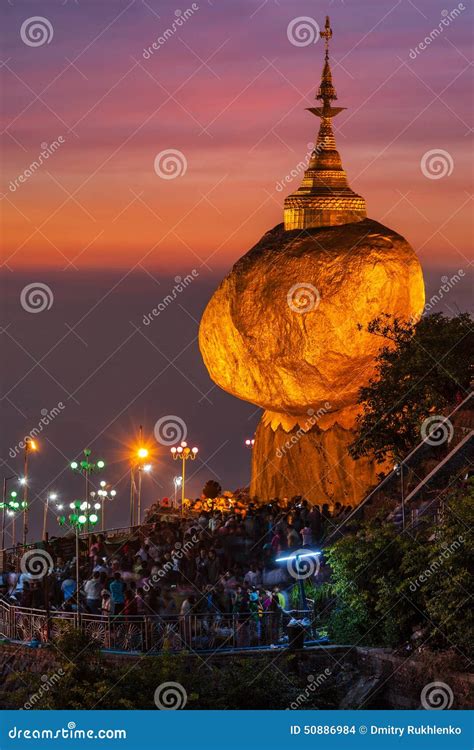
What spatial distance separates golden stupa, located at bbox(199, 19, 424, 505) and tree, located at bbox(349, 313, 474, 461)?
25.7 feet

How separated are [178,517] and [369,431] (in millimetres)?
6465

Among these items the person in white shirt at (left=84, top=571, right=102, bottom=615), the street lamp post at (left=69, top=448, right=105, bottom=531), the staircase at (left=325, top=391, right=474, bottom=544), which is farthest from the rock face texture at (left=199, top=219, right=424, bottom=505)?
the person in white shirt at (left=84, top=571, right=102, bottom=615)

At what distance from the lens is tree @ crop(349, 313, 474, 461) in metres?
36.7

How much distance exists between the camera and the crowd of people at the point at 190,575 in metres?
29.1

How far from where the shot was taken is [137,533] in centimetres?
3978

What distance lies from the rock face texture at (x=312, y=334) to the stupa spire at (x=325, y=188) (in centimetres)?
53

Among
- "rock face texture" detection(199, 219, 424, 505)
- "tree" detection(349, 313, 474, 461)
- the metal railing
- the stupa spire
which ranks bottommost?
the metal railing

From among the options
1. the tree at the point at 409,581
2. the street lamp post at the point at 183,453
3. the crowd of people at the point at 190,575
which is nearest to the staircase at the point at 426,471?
the crowd of people at the point at 190,575

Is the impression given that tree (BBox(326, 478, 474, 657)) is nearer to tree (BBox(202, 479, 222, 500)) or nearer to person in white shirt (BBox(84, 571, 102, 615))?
person in white shirt (BBox(84, 571, 102, 615))

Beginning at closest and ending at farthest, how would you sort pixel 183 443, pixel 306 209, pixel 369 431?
pixel 369 431
pixel 183 443
pixel 306 209

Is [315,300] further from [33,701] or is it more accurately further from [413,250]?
[33,701]

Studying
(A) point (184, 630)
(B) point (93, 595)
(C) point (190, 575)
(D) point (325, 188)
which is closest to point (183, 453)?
(D) point (325, 188)

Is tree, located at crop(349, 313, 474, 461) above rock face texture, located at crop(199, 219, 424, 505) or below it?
below

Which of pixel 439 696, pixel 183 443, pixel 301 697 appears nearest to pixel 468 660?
pixel 439 696
